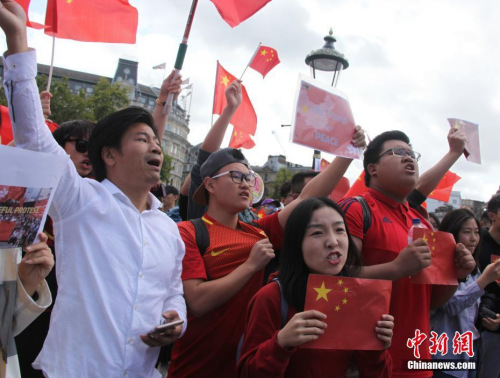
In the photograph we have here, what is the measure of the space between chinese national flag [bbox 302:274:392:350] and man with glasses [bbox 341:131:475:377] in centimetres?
57

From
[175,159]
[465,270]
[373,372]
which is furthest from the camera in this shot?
[175,159]

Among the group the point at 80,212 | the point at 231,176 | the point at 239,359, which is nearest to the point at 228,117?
the point at 231,176

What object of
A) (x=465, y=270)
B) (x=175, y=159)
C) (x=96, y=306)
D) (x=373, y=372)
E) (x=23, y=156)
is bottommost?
(x=373, y=372)

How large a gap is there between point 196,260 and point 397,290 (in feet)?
4.11

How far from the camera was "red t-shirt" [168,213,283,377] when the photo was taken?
2.41 metres

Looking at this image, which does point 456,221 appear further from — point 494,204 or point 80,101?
point 80,101

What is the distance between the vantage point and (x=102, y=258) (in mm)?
1913

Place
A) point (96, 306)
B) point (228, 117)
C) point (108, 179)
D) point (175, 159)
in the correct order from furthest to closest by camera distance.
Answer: point (175, 159) → point (228, 117) → point (108, 179) → point (96, 306)

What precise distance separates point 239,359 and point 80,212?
3.25ft

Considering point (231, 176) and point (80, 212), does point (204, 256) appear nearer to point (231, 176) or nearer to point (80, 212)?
point (231, 176)

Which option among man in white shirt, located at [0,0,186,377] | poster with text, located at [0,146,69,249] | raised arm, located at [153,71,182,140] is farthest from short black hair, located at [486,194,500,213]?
poster with text, located at [0,146,69,249]

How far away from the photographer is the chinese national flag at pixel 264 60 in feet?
17.7

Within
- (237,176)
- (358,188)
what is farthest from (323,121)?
(358,188)

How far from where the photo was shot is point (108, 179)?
2250 millimetres
